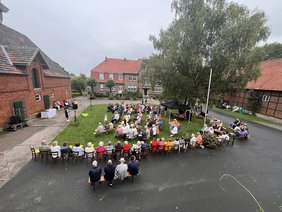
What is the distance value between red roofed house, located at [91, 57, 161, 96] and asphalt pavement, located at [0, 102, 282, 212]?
3012 centimetres

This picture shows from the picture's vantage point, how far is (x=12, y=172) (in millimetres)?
6613

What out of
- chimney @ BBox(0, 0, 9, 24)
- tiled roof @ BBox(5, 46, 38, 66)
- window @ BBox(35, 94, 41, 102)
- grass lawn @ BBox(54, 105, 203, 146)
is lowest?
grass lawn @ BBox(54, 105, 203, 146)

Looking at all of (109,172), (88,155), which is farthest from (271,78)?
(88,155)

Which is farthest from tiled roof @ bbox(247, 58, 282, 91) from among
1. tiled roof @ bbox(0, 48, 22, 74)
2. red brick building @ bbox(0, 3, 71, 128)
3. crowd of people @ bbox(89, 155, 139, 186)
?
tiled roof @ bbox(0, 48, 22, 74)

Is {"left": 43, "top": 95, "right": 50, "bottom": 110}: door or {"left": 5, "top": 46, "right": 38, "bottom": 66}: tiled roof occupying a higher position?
{"left": 5, "top": 46, "right": 38, "bottom": 66}: tiled roof

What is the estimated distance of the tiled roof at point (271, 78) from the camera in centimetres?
1906

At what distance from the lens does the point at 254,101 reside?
2058 cm

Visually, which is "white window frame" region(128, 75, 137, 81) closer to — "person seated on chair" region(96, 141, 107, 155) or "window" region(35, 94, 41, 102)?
"window" region(35, 94, 41, 102)

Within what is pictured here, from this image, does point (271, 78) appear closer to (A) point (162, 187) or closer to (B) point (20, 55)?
(A) point (162, 187)

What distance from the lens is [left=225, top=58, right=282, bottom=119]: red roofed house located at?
718 inches

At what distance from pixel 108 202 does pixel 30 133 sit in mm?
9729

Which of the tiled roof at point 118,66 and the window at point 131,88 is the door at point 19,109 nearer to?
the tiled roof at point 118,66

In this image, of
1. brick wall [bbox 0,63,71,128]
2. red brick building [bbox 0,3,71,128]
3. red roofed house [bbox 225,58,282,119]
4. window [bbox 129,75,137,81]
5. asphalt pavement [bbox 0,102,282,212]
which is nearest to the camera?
asphalt pavement [bbox 0,102,282,212]

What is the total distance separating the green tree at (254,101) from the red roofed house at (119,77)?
2053 centimetres
